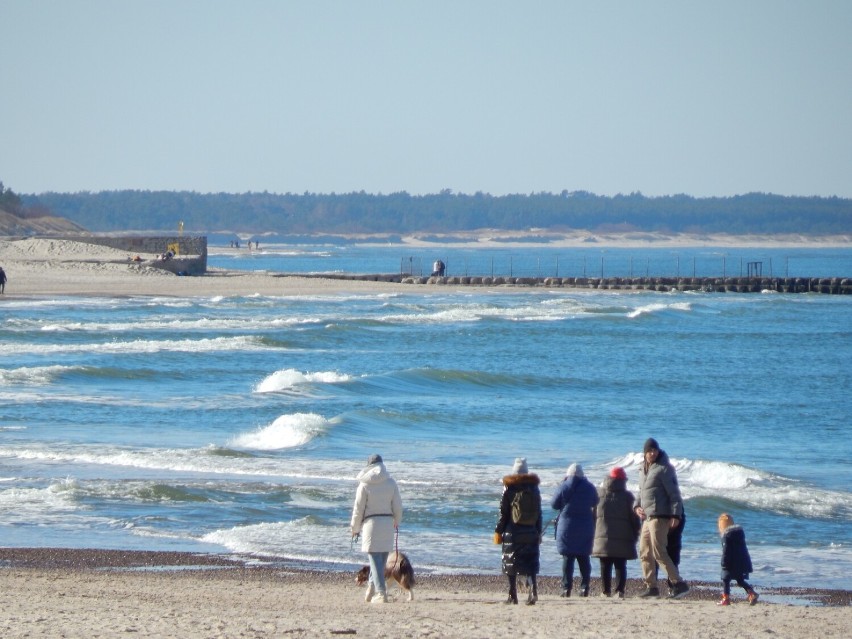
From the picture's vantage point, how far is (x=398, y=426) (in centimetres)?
2300

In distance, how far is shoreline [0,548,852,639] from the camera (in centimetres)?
850

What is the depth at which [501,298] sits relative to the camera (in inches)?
2527

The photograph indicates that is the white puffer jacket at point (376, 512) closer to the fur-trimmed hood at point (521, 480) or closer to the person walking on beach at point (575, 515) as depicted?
the fur-trimmed hood at point (521, 480)

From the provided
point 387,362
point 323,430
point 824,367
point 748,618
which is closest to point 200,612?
point 748,618

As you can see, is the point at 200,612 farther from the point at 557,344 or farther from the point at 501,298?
the point at 501,298

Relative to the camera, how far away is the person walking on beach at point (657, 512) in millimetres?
10250

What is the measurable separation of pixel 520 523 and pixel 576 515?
27.4 inches

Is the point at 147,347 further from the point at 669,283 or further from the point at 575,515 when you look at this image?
the point at 669,283

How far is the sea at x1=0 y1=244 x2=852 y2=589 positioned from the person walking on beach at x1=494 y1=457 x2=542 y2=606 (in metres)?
2.67

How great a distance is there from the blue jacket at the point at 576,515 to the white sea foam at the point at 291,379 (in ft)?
59.1

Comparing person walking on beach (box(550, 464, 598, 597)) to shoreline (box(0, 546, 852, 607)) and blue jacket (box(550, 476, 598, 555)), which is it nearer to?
blue jacket (box(550, 476, 598, 555))

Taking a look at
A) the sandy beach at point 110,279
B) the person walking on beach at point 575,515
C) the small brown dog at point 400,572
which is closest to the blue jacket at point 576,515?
the person walking on beach at point 575,515

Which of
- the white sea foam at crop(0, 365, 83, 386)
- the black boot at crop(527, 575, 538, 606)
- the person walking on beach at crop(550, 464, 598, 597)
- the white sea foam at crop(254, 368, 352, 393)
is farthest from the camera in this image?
the white sea foam at crop(254, 368, 352, 393)

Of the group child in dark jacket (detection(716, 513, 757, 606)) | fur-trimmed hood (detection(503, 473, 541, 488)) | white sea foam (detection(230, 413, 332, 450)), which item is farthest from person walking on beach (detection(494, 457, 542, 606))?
white sea foam (detection(230, 413, 332, 450))
